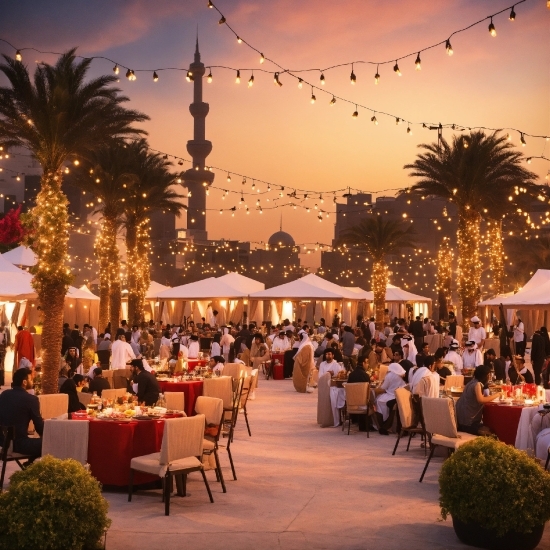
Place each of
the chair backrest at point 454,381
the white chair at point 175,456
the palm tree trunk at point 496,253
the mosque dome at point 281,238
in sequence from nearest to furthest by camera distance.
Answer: the white chair at point 175,456, the chair backrest at point 454,381, the palm tree trunk at point 496,253, the mosque dome at point 281,238

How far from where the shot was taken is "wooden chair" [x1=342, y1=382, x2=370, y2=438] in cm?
1440

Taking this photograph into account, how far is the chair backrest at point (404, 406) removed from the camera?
1216 cm

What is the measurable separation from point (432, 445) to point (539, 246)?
4399 cm

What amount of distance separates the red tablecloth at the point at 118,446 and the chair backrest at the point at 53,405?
1598 mm

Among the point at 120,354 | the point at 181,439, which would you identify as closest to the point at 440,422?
the point at 181,439

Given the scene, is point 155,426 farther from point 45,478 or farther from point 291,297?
point 291,297

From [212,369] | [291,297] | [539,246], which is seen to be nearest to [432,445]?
[212,369]

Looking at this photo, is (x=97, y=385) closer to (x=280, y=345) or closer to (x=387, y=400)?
(x=387, y=400)

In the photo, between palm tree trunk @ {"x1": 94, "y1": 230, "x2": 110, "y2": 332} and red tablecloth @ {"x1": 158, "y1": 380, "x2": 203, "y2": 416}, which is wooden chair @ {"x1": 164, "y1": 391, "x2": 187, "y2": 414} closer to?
red tablecloth @ {"x1": 158, "y1": 380, "x2": 203, "y2": 416}

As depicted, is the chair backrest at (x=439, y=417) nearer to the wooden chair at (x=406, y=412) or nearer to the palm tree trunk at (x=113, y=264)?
the wooden chair at (x=406, y=412)

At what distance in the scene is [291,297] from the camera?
102ft

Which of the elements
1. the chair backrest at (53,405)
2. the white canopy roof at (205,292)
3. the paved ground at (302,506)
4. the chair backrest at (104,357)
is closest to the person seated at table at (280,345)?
the chair backrest at (104,357)

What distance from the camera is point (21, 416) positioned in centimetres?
956

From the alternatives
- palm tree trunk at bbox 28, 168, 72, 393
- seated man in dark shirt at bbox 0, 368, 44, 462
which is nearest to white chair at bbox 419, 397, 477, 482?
seated man in dark shirt at bbox 0, 368, 44, 462
